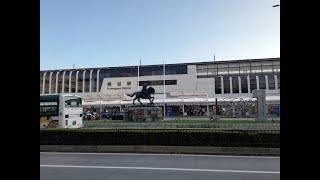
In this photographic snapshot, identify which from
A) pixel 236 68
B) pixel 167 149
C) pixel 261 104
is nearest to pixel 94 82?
pixel 236 68

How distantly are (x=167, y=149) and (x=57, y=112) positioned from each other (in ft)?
44.5

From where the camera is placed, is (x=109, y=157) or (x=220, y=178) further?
(x=109, y=157)

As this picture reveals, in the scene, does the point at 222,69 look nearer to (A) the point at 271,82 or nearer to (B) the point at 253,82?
(B) the point at 253,82

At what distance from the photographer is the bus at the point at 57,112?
23641 millimetres

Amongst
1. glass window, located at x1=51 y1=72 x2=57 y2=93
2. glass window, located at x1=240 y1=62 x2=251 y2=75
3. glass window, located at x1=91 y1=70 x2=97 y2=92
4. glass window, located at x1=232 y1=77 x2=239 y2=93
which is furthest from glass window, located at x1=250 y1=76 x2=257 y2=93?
glass window, located at x1=51 y1=72 x2=57 y2=93

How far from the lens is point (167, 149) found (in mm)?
13789

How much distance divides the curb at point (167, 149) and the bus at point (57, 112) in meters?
9.05

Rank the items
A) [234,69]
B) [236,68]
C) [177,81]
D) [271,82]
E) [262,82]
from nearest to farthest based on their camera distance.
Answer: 1. [271,82]
2. [262,82]
3. [177,81]
4. [236,68]
5. [234,69]

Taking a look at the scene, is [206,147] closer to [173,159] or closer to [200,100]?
[173,159]

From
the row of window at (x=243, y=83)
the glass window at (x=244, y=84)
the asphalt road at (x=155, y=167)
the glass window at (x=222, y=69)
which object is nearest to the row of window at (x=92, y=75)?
the glass window at (x=222, y=69)

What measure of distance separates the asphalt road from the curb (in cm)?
55
